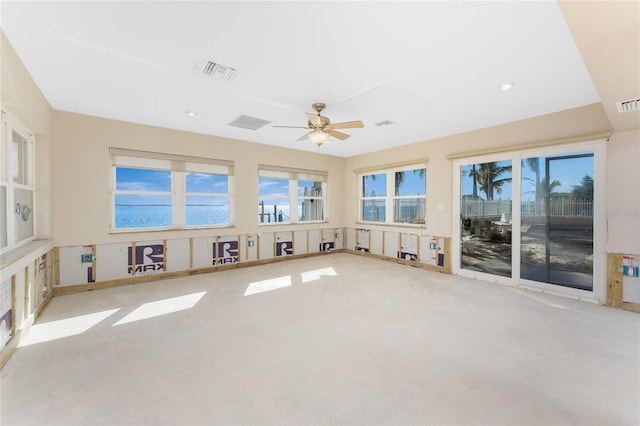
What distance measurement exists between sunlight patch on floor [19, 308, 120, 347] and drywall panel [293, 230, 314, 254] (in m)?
3.93

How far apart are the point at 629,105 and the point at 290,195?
18.3 ft

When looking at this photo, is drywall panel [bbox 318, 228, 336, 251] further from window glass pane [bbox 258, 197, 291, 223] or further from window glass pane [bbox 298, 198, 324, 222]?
window glass pane [bbox 258, 197, 291, 223]

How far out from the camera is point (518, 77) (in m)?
2.97

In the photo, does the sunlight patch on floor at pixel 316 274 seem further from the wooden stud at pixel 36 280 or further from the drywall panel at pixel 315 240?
the wooden stud at pixel 36 280

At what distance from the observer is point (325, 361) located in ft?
7.47

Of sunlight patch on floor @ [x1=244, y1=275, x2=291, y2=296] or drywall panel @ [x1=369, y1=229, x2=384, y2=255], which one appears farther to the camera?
drywall panel @ [x1=369, y1=229, x2=384, y2=255]

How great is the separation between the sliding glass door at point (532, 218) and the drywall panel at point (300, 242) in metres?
3.41

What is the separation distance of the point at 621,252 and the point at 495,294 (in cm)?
159

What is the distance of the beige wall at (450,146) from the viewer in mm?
3844

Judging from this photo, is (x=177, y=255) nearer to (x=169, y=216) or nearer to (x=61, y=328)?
(x=169, y=216)

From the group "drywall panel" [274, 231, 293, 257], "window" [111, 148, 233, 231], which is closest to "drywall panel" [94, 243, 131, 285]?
"window" [111, 148, 233, 231]

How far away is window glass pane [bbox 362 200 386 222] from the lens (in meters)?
6.93

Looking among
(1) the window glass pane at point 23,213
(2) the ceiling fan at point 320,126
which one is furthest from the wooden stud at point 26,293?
(2) the ceiling fan at point 320,126

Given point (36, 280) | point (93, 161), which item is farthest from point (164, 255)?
point (93, 161)
